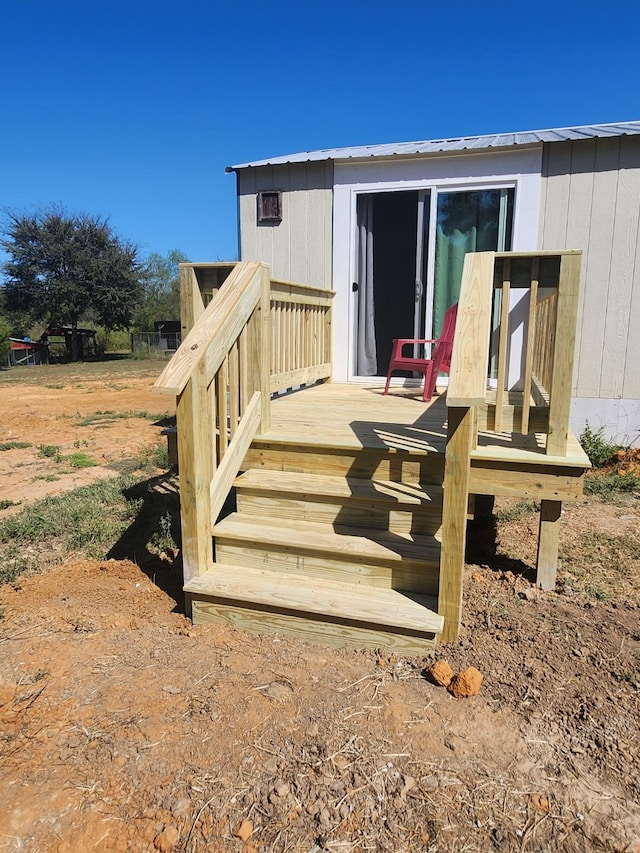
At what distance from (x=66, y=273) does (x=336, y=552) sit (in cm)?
2415

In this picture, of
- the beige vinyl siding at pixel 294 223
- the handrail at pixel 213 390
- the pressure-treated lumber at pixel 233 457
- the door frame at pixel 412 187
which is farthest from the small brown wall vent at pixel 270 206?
the pressure-treated lumber at pixel 233 457

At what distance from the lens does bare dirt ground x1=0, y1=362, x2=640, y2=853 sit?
155 centimetres

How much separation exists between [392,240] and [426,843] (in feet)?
23.0

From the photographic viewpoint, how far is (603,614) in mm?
2693

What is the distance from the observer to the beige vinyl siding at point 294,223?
5828mm

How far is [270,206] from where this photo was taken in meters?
5.98

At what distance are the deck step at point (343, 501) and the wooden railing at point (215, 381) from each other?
21cm

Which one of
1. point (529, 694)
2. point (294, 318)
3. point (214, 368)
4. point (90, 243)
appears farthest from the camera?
point (90, 243)

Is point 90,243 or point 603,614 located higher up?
point 90,243

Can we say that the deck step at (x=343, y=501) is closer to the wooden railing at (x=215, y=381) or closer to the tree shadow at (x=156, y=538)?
the wooden railing at (x=215, y=381)

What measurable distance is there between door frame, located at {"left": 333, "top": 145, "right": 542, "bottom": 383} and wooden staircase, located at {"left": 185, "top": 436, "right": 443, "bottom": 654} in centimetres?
284

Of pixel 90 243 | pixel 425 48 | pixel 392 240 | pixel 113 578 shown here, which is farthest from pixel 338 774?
pixel 90 243

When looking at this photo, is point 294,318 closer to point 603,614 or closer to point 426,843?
point 603,614

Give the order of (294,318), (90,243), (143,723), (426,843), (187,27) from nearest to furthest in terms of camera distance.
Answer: (426,843) < (143,723) < (294,318) < (187,27) < (90,243)
